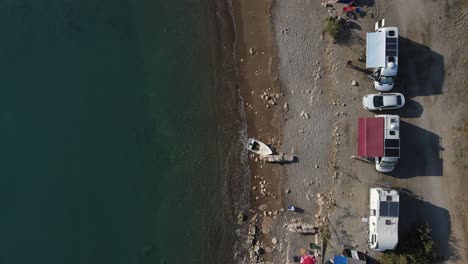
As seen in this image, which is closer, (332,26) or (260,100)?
(332,26)

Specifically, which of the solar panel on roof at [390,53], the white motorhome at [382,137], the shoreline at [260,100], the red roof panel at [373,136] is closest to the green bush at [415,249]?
the white motorhome at [382,137]

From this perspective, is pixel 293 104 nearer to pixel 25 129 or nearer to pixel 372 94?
pixel 372 94

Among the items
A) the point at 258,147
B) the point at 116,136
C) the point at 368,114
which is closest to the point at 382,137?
the point at 368,114

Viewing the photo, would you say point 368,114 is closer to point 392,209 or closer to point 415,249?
point 392,209

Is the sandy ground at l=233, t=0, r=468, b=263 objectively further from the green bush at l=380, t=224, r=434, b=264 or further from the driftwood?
the green bush at l=380, t=224, r=434, b=264

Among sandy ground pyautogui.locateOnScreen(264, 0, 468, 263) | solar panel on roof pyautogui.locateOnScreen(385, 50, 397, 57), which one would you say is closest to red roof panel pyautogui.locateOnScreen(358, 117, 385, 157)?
sandy ground pyautogui.locateOnScreen(264, 0, 468, 263)
